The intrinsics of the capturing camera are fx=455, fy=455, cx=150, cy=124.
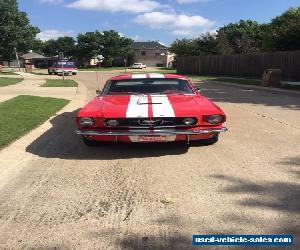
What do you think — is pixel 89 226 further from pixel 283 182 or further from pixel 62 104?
pixel 62 104

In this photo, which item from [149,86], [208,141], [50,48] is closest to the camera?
[208,141]

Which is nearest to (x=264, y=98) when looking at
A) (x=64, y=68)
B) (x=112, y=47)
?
(x=64, y=68)

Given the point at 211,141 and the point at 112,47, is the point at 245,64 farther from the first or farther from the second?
the point at 112,47

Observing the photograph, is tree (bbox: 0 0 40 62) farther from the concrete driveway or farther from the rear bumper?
the rear bumper

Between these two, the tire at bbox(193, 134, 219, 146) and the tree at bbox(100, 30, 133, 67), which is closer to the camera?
the tire at bbox(193, 134, 219, 146)

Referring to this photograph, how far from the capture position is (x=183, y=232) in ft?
13.0

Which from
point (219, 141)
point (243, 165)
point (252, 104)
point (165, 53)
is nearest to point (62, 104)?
point (252, 104)

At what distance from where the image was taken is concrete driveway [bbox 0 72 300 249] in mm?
3965

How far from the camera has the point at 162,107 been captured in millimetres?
6953

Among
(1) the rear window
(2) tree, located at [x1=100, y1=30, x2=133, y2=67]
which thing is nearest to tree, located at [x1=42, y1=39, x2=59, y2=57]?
(2) tree, located at [x1=100, y1=30, x2=133, y2=67]

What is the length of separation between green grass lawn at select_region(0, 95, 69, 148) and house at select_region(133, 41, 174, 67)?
92.6 metres

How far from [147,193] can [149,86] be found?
3.55 meters

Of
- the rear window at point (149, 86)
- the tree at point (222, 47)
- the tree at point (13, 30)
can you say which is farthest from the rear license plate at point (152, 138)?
the tree at point (13, 30)

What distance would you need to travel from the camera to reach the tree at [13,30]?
174 feet
